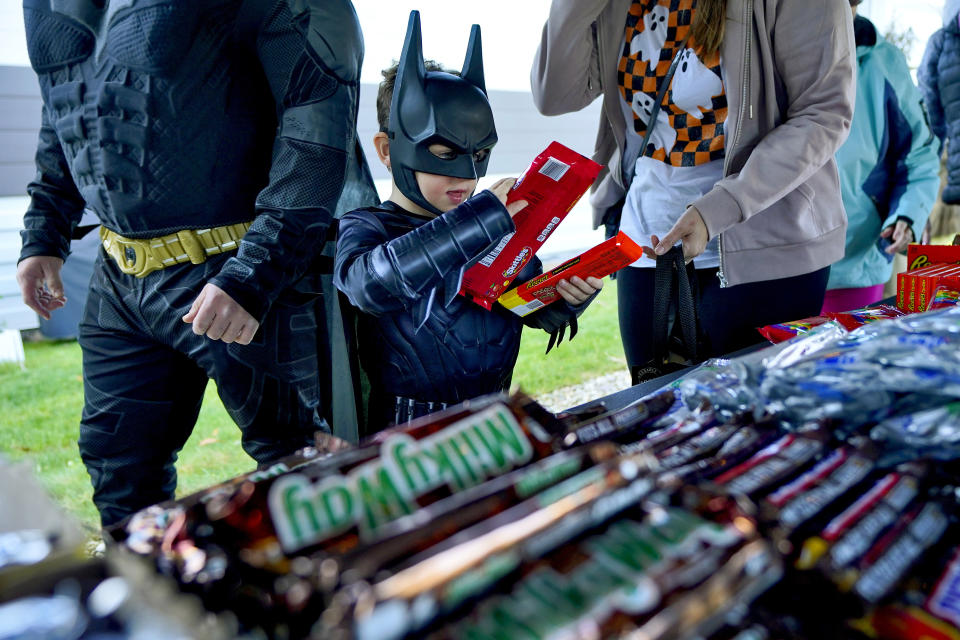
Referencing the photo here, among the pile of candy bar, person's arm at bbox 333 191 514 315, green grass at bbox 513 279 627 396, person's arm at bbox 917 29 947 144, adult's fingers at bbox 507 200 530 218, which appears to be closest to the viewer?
the pile of candy bar

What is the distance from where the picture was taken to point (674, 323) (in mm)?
1299

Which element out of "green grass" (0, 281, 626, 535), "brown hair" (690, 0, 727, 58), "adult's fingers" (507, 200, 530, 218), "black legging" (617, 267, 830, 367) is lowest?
"green grass" (0, 281, 626, 535)

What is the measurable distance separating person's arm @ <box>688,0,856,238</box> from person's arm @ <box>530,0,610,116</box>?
342 millimetres

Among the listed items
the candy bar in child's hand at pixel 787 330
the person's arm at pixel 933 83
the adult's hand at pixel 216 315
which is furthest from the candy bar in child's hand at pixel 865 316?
the person's arm at pixel 933 83

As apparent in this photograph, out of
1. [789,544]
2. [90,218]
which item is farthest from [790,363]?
[90,218]

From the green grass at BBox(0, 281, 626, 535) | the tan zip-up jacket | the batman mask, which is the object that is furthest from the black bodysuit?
the green grass at BBox(0, 281, 626, 535)

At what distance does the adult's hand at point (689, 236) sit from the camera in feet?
4.04

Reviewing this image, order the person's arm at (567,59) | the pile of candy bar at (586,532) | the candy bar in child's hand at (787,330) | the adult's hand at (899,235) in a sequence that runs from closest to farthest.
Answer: the pile of candy bar at (586,532) → the candy bar in child's hand at (787,330) → the person's arm at (567,59) → the adult's hand at (899,235)

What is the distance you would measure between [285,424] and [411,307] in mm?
448

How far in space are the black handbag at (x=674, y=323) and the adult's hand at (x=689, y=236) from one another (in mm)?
19

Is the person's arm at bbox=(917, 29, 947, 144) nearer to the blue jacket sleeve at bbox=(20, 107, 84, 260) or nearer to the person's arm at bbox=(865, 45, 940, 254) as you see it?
the person's arm at bbox=(865, 45, 940, 254)

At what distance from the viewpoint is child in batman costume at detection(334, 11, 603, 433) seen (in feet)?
3.40

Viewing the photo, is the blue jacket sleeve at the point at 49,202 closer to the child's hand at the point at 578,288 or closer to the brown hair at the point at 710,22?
the child's hand at the point at 578,288

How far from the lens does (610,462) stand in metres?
0.50
